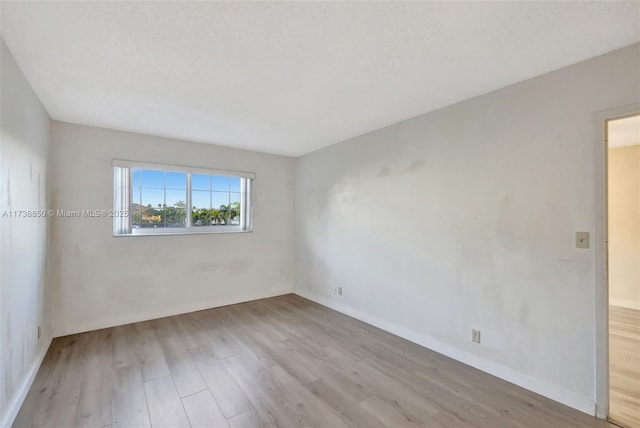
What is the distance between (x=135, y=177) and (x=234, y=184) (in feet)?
4.42

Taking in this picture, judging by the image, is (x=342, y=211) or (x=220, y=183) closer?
(x=342, y=211)

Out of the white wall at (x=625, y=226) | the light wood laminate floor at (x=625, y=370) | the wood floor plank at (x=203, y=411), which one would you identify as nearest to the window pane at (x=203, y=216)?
the wood floor plank at (x=203, y=411)

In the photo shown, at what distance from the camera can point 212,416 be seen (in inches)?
73.3

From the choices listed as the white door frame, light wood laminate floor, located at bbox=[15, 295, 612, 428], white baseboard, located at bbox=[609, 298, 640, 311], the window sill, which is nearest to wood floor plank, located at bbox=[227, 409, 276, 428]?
light wood laminate floor, located at bbox=[15, 295, 612, 428]

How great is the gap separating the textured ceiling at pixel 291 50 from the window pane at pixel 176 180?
1117 millimetres

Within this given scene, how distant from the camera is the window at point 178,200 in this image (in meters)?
3.55

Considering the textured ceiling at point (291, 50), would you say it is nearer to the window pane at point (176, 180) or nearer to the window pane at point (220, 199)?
the window pane at point (176, 180)

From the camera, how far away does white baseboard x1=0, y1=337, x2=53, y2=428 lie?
68.1 inches

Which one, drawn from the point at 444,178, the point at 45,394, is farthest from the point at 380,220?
the point at 45,394

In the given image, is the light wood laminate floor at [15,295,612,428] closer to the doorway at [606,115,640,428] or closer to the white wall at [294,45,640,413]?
the white wall at [294,45,640,413]

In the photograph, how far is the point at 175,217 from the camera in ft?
12.9

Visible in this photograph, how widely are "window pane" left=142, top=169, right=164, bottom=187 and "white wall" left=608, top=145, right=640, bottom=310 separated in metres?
6.72

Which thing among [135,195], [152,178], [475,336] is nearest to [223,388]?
[475,336]

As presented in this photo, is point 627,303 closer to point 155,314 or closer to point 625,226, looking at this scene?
point 625,226
